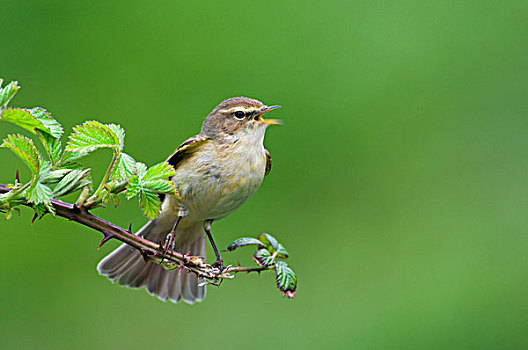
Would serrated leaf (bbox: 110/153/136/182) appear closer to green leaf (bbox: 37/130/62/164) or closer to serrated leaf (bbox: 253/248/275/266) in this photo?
green leaf (bbox: 37/130/62/164)

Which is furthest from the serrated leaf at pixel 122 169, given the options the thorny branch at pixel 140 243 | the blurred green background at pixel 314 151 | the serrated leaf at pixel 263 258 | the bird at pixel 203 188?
the blurred green background at pixel 314 151

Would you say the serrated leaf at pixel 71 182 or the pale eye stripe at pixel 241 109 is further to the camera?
the pale eye stripe at pixel 241 109

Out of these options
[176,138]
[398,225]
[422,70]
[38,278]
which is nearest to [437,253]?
[398,225]

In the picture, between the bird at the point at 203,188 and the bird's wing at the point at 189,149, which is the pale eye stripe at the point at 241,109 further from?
the bird's wing at the point at 189,149

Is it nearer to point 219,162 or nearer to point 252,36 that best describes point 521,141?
point 252,36

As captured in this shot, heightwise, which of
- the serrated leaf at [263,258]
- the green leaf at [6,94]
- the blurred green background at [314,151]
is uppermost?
the blurred green background at [314,151]

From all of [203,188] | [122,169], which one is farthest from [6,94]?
[203,188]

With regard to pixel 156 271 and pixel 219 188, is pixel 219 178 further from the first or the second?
pixel 156 271

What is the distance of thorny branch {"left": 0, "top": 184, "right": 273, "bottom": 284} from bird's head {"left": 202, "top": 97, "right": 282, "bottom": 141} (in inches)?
48.5

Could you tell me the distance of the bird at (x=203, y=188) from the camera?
3.03 metres

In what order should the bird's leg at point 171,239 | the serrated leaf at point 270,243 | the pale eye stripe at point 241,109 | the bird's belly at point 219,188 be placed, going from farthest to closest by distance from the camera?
1. the pale eye stripe at point 241,109
2. the bird's belly at point 219,188
3. the bird's leg at point 171,239
4. the serrated leaf at point 270,243

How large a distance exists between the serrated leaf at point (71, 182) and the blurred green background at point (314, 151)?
10.8 ft

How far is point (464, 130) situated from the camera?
7391 mm

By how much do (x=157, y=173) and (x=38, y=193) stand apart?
1.09 ft
